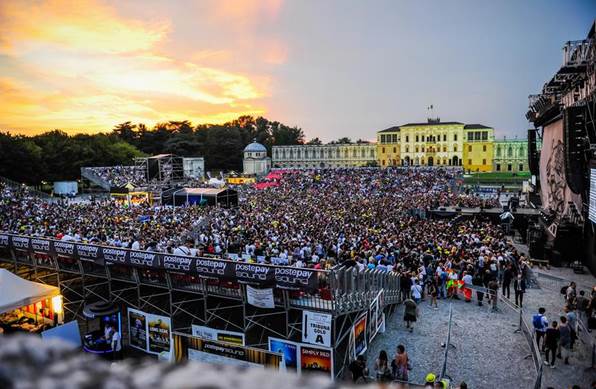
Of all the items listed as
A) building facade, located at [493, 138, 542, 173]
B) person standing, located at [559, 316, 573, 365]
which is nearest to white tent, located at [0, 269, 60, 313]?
person standing, located at [559, 316, 573, 365]

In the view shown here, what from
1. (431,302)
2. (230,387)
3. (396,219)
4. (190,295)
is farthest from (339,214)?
(230,387)

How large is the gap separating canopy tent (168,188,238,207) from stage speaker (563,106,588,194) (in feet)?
84.0

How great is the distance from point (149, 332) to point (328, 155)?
93692 millimetres

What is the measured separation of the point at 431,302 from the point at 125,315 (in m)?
10.6

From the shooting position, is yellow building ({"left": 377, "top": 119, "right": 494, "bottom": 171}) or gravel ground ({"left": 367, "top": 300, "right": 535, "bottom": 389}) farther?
yellow building ({"left": 377, "top": 119, "right": 494, "bottom": 171})

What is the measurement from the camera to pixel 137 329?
1150cm

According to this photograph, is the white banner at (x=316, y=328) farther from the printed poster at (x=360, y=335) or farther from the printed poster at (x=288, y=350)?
the printed poster at (x=360, y=335)

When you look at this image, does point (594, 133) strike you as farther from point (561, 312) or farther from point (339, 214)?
point (339, 214)

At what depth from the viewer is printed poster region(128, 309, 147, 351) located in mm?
11336

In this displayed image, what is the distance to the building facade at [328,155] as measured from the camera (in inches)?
4033

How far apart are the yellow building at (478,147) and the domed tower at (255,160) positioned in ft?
170

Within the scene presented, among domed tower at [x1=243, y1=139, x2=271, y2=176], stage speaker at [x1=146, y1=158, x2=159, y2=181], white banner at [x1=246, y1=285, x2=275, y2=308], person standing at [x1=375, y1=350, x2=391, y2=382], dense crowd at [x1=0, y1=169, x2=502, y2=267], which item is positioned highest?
domed tower at [x1=243, y1=139, x2=271, y2=176]

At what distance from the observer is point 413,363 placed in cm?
945

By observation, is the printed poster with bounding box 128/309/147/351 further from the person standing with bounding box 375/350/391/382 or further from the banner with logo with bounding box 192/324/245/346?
the person standing with bounding box 375/350/391/382
